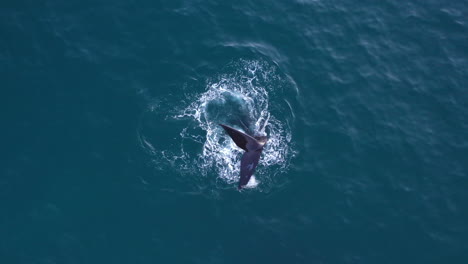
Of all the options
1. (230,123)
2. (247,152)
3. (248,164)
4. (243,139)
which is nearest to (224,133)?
(230,123)

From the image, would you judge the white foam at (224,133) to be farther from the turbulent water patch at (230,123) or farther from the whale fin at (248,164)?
the whale fin at (248,164)

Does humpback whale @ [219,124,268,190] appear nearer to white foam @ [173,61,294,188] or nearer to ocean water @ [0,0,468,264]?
white foam @ [173,61,294,188]

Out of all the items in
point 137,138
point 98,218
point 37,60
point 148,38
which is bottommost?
point 98,218

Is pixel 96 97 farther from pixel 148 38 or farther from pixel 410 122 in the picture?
pixel 410 122

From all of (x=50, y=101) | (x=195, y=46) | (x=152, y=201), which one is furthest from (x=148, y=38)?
(x=152, y=201)

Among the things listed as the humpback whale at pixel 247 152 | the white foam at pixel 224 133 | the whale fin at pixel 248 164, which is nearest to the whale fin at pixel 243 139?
the humpback whale at pixel 247 152

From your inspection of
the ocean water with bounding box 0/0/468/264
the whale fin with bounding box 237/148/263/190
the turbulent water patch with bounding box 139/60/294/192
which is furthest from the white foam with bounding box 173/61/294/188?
the whale fin with bounding box 237/148/263/190
